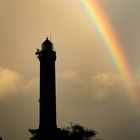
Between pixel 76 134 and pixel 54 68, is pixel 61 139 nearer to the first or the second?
pixel 76 134

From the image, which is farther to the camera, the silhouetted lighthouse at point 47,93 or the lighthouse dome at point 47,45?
the lighthouse dome at point 47,45

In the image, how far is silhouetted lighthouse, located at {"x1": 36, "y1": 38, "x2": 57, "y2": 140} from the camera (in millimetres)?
77231

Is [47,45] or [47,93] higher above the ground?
[47,45]

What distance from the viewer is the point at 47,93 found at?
79000 mm

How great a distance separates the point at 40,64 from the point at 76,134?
80.4 ft

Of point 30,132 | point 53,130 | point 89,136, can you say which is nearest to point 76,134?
point 89,136

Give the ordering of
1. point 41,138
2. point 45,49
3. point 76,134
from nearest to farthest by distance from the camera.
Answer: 1. point 41,138
2. point 45,49
3. point 76,134

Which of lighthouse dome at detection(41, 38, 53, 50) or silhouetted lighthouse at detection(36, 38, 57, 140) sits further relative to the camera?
lighthouse dome at detection(41, 38, 53, 50)

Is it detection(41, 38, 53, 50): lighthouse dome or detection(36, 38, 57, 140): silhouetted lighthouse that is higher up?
detection(41, 38, 53, 50): lighthouse dome

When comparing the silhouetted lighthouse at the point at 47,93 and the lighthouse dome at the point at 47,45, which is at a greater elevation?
the lighthouse dome at the point at 47,45

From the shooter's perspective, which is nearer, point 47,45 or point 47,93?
point 47,93

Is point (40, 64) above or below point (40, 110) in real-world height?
above

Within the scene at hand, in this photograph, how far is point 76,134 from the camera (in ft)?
322

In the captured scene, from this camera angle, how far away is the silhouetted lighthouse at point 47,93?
77.2 meters
